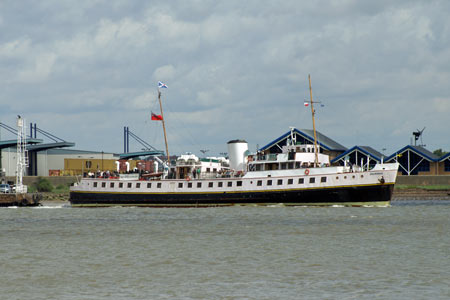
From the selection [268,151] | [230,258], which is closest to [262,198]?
Result: [230,258]

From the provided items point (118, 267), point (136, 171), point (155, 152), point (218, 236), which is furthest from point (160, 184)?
point (155, 152)

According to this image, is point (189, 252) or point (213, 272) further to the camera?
point (189, 252)

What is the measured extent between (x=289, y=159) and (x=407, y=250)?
3125 centimetres

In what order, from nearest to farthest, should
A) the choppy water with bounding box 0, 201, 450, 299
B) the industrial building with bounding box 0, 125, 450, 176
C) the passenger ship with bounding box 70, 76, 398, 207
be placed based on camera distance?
the choppy water with bounding box 0, 201, 450, 299
the passenger ship with bounding box 70, 76, 398, 207
the industrial building with bounding box 0, 125, 450, 176

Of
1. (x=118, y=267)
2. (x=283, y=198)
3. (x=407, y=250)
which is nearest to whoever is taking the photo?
(x=118, y=267)

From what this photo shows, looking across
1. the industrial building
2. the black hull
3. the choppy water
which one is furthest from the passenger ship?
the choppy water

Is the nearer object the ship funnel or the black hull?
the black hull

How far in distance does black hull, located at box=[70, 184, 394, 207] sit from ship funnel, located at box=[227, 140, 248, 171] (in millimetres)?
6783

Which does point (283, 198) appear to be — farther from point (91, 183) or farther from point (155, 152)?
point (155, 152)

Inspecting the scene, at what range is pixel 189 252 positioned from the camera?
29.7m

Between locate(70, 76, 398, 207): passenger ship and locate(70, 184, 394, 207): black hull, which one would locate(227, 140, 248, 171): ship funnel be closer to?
locate(70, 76, 398, 207): passenger ship

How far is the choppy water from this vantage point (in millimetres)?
20391

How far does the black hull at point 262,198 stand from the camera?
5784 centimetres

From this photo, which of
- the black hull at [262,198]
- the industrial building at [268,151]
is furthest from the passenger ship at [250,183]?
the industrial building at [268,151]
